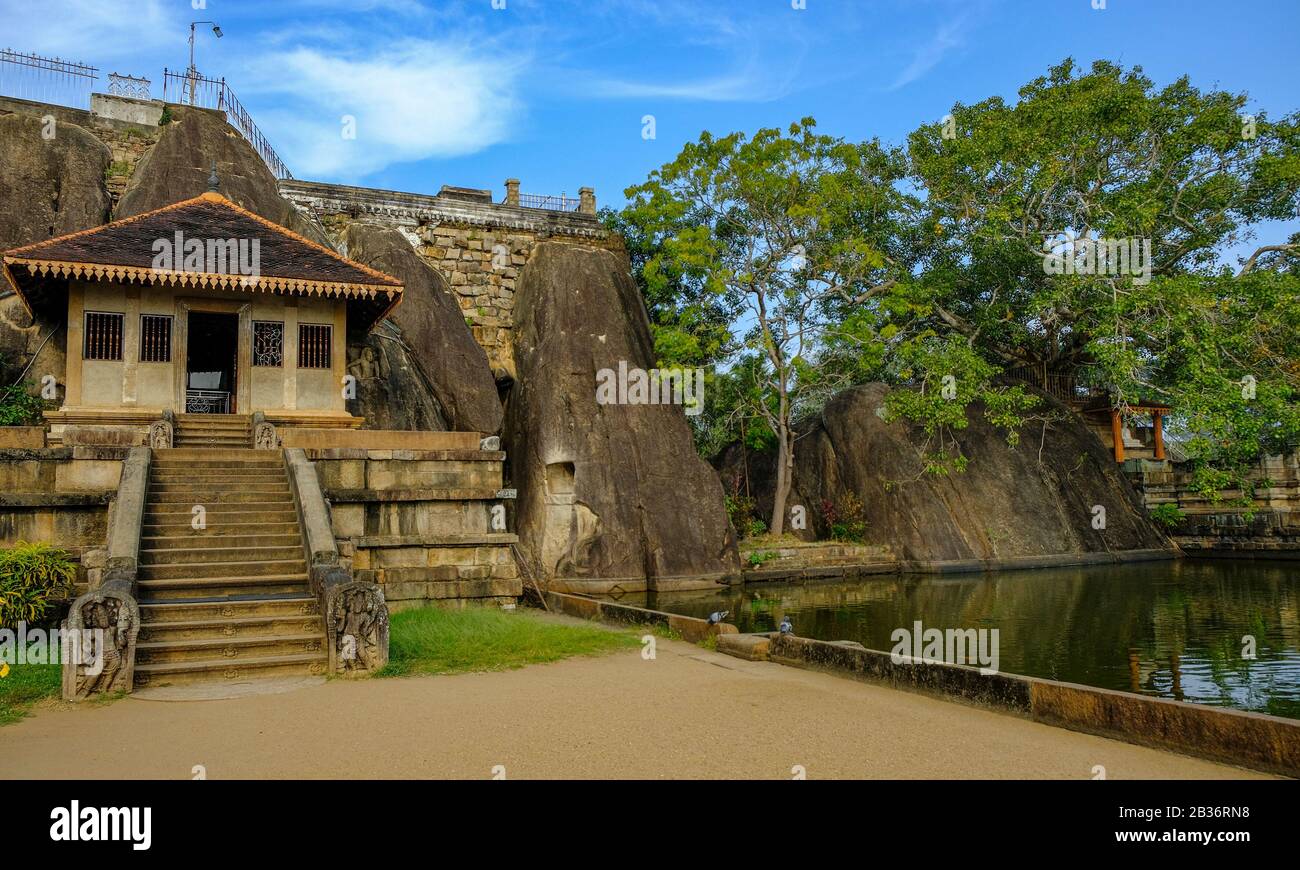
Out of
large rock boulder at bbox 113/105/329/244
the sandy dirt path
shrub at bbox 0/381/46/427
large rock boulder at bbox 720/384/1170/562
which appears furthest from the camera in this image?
large rock boulder at bbox 720/384/1170/562

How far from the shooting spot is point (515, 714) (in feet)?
23.2

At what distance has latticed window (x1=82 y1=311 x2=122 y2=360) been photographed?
16375 millimetres

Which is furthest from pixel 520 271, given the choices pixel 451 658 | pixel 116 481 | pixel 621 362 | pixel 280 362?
pixel 451 658

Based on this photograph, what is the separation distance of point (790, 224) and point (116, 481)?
66.8 feet

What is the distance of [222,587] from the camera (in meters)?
10.4

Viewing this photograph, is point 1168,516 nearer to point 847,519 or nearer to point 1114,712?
point 847,519

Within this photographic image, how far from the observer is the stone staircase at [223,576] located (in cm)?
895

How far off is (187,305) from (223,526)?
713cm

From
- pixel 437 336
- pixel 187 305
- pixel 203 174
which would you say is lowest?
pixel 187 305

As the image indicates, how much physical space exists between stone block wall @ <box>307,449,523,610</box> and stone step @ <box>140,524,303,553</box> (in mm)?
1751

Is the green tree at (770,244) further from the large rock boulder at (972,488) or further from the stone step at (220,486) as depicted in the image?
the stone step at (220,486)

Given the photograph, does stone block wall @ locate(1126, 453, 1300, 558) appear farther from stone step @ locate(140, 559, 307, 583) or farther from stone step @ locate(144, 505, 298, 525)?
stone step @ locate(140, 559, 307, 583)

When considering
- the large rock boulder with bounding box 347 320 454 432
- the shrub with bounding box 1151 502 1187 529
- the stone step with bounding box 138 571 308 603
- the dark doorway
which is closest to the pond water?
A: the shrub with bounding box 1151 502 1187 529

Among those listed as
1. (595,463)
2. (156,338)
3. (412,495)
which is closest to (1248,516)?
(595,463)
